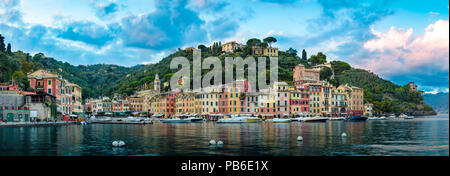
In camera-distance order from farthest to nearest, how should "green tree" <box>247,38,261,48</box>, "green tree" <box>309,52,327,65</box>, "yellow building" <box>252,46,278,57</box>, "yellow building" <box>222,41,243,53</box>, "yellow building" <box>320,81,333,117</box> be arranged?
1. "yellow building" <box>222,41,243,53</box>
2. "green tree" <box>309,52,327,65</box>
3. "green tree" <box>247,38,261,48</box>
4. "yellow building" <box>252,46,278,57</box>
5. "yellow building" <box>320,81,333,117</box>

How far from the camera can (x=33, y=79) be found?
3191 inches

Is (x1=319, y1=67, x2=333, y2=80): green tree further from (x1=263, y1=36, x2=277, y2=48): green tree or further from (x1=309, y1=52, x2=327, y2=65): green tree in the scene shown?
(x1=263, y1=36, x2=277, y2=48): green tree

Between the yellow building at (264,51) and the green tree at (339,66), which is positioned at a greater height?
the yellow building at (264,51)

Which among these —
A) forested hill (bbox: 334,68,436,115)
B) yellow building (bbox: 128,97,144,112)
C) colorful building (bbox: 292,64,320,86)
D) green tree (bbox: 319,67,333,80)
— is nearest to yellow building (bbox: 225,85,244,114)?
colorful building (bbox: 292,64,320,86)

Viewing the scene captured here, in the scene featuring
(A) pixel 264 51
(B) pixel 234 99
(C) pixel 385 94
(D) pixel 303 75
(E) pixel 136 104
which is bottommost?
(E) pixel 136 104

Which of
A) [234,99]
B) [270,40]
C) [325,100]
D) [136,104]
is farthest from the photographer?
[270,40]

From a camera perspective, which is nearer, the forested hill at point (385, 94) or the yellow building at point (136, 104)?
the forested hill at point (385, 94)

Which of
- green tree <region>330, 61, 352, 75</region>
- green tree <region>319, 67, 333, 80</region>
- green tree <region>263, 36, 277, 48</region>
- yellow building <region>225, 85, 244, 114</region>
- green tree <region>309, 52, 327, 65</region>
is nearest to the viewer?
yellow building <region>225, 85, 244, 114</region>

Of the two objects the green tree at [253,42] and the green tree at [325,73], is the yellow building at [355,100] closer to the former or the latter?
the green tree at [325,73]

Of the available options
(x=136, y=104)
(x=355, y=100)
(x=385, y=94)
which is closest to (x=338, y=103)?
(x=355, y=100)

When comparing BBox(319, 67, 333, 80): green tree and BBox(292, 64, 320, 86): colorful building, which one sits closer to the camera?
BBox(292, 64, 320, 86): colorful building

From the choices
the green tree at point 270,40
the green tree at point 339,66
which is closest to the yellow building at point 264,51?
the green tree at point 270,40

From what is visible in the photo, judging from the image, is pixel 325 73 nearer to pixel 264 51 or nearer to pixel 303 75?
pixel 303 75
